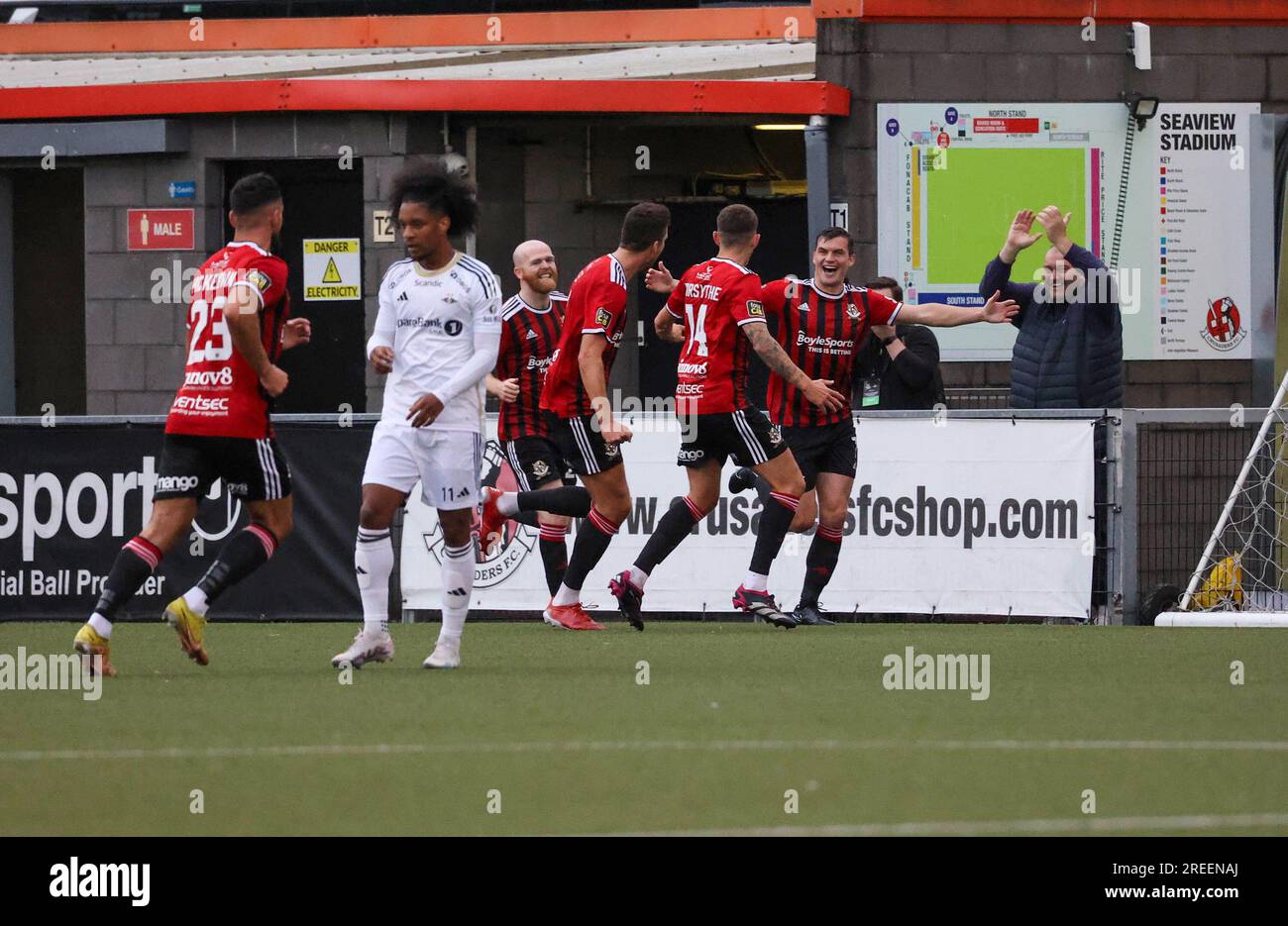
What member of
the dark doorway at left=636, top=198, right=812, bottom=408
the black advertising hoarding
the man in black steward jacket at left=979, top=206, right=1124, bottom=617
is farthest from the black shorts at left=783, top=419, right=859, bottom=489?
the dark doorway at left=636, top=198, right=812, bottom=408

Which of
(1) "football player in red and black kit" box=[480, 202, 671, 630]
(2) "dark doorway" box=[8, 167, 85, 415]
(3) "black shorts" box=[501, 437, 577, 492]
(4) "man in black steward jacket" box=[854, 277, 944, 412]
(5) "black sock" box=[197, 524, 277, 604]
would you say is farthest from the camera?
(2) "dark doorway" box=[8, 167, 85, 415]

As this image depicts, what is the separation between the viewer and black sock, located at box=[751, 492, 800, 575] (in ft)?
38.3

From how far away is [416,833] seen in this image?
493 cm

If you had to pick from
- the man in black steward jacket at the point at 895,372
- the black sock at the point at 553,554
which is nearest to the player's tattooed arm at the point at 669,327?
the black sock at the point at 553,554

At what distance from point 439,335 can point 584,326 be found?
2.31m

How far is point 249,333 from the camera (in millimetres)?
8789

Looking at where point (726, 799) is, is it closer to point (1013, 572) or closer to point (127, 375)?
point (1013, 572)

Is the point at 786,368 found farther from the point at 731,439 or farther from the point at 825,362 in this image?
the point at 825,362

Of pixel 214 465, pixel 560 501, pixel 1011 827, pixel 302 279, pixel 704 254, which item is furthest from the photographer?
pixel 704 254

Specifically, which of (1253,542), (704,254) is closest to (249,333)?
(1253,542)

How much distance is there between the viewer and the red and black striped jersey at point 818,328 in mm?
12266

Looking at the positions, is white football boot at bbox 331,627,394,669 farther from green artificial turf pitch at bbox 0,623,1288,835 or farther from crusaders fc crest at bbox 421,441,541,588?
crusaders fc crest at bbox 421,441,541,588

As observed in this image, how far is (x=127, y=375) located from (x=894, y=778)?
11928 millimetres

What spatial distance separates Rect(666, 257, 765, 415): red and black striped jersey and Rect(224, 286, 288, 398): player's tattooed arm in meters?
3.20
